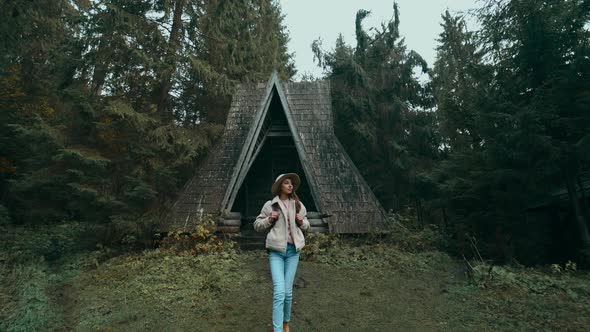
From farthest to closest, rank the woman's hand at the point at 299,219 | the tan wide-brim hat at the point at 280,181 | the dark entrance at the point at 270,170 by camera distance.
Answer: the dark entrance at the point at 270,170 → the tan wide-brim hat at the point at 280,181 → the woman's hand at the point at 299,219

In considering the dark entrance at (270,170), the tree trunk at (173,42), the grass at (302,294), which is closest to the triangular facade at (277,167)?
the dark entrance at (270,170)

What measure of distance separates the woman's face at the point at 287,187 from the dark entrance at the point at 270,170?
8.23 metres

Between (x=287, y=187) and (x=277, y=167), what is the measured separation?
9.01 metres

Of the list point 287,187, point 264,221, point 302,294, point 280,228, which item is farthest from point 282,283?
point 302,294

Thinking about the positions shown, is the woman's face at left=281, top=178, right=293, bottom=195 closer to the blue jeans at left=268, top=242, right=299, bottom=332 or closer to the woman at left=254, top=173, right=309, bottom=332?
the woman at left=254, top=173, right=309, bottom=332

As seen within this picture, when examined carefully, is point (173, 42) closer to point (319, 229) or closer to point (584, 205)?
point (319, 229)

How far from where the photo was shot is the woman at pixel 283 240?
4.44 m

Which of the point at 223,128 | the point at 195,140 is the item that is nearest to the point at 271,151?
the point at 223,128

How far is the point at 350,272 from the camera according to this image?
8172 mm

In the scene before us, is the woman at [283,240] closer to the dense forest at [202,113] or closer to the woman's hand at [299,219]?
the woman's hand at [299,219]

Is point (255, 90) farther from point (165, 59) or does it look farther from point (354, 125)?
point (354, 125)

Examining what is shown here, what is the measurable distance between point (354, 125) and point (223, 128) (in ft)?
23.6

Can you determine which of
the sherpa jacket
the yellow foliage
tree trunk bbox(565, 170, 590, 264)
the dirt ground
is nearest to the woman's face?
the sherpa jacket

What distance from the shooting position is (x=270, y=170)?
1406 centimetres
